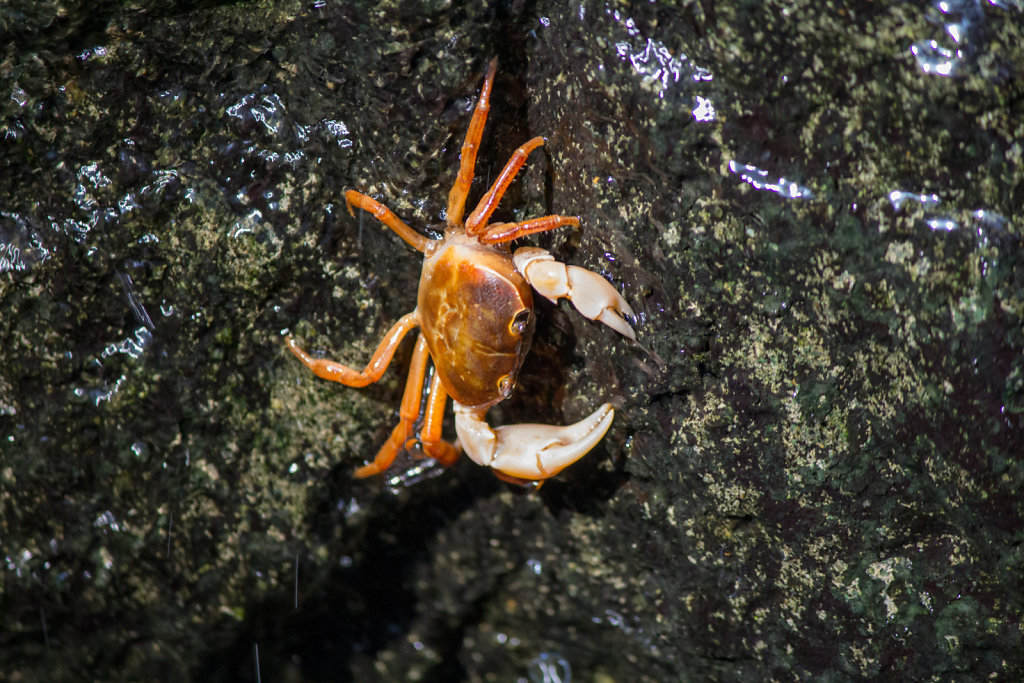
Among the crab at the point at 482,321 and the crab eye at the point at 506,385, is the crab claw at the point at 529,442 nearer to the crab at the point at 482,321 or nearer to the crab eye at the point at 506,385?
the crab at the point at 482,321

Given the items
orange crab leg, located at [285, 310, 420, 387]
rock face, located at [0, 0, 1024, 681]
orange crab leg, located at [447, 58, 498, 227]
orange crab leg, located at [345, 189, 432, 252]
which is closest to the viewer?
rock face, located at [0, 0, 1024, 681]

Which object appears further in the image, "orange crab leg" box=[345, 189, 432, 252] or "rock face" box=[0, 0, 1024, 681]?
"orange crab leg" box=[345, 189, 432, 252]

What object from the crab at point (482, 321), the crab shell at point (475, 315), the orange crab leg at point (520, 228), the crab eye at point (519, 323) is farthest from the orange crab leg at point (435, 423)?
the orange crab leg at point (520, 228)

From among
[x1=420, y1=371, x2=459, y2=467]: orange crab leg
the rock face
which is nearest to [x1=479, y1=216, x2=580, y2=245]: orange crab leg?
the rock face

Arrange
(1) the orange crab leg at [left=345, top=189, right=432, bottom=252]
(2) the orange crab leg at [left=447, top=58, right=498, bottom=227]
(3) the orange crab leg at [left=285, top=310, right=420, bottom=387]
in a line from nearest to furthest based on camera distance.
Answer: (2) the orange crab leg at [left=447, top=58, right=498, bottom=227] < (1) the orange crab leg at [left=345, top=189, right=432, bottom=252] < (3) the orange crab leg at [left=285, top=310, right=420, bottom=387]

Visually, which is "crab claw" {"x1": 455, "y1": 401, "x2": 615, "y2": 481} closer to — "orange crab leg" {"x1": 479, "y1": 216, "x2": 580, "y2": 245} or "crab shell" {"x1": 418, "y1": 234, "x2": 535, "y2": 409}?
"crab shell" {"x1": 418, "y1": 234, "x2": 535, "y2": 409}

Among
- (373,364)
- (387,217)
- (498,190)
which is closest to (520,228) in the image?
(498,190)
